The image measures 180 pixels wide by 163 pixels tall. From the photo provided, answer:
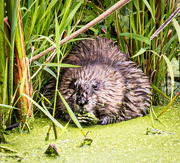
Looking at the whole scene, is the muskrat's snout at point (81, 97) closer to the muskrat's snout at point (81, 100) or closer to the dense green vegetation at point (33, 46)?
the muskrat's snout at point (81, 100)

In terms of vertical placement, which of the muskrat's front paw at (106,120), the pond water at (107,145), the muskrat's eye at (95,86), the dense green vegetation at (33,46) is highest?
the dense green vegetation at (33,46)

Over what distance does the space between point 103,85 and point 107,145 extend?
747 mm

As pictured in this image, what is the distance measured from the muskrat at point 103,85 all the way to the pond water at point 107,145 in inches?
7.0

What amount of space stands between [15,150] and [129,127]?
86 cm

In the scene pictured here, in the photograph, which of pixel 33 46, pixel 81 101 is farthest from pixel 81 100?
pixel 33 46

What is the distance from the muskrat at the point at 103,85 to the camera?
7.10 ft

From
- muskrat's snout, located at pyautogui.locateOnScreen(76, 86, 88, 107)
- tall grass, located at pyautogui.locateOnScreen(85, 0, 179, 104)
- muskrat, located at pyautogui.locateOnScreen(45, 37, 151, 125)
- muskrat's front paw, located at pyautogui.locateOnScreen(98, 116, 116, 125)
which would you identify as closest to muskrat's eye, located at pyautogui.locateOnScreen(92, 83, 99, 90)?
muskrat, located at pyautogui.locateOnScreen(45, 37, 151, 125)

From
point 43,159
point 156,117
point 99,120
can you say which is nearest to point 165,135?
point 156,117

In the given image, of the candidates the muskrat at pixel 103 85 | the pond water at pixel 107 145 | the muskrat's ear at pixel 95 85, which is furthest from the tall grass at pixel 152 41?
the pond water at pixel 107 145

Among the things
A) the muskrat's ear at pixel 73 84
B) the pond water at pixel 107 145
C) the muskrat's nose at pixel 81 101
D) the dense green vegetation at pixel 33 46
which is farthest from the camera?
the muskrat's ear at pixel 73 84

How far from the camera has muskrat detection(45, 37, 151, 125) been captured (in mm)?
2164

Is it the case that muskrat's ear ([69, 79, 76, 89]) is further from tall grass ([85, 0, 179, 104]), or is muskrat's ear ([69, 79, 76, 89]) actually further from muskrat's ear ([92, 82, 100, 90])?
tall grass ([85, 0, 179, 104])

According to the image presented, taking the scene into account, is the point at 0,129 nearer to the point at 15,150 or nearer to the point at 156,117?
the point at 15,150

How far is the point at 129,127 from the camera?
199 centimetres
